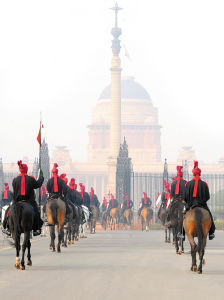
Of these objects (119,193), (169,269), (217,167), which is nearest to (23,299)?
(169,269)

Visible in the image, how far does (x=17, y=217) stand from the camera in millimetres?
18141

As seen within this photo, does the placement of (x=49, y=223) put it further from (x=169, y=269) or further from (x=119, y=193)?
(x=119, y=193)

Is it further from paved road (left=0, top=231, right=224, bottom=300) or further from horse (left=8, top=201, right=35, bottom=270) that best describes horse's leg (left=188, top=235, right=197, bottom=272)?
horse (left=8, top=201, right=35, bottom=270)

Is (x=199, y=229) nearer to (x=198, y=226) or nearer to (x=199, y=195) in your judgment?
(x=198, y=226)

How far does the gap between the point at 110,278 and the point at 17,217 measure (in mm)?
3310

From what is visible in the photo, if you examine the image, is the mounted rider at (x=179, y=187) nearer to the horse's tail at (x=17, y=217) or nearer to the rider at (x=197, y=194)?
the rider at (x=197, y=194)

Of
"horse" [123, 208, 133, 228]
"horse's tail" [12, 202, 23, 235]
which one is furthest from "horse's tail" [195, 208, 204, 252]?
"horse" [123, 208, 133, 228]

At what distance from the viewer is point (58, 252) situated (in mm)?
23797

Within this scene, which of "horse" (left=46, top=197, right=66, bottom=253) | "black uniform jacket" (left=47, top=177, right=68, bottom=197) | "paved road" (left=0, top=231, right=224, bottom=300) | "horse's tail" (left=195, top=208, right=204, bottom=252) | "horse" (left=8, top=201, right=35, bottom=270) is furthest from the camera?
"black uniform jacket" (left=47, top=177, right=68, bottom=197)

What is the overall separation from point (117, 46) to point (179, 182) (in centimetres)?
12826

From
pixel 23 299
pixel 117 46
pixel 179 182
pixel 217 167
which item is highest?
pixel 117 46

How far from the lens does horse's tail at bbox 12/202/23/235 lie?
18.1 metres

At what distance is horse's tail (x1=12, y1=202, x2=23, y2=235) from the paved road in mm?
697

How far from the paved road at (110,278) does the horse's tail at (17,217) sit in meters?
0.70
